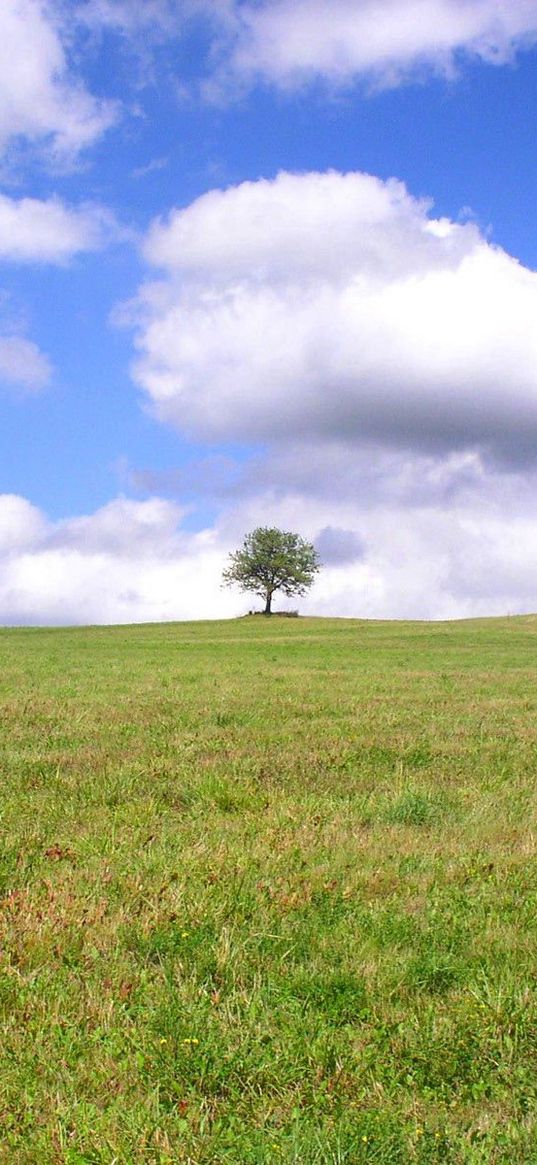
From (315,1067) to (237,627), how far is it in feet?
278

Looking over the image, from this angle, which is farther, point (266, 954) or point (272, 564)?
point (272, 564)

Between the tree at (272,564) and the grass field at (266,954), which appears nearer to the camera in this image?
the grass field at (266,954)

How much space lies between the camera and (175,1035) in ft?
16.1

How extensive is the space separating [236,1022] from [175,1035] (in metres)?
0.38

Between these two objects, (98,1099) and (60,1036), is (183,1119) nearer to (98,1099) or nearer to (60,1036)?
(98,1099)

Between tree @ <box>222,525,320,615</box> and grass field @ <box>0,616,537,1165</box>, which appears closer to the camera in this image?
grass field @ <box>0,616,537,1165</box>

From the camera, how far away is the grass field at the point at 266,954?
4.25m

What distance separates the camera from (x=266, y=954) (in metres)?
5.97

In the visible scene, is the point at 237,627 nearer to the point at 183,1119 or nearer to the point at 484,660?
the point at 484,660

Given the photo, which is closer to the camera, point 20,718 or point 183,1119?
point 183,1119

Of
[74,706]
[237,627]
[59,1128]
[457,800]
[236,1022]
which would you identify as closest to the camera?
[59,1128]

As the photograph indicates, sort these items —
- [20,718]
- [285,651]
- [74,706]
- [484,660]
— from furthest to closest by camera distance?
1. [285,651]
2. [484,660]
3. [74,706]
4. [20,718]

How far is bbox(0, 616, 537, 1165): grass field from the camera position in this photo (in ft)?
13.9

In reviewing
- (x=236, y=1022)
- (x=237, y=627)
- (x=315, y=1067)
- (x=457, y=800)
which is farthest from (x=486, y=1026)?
(x=237, y=627)
